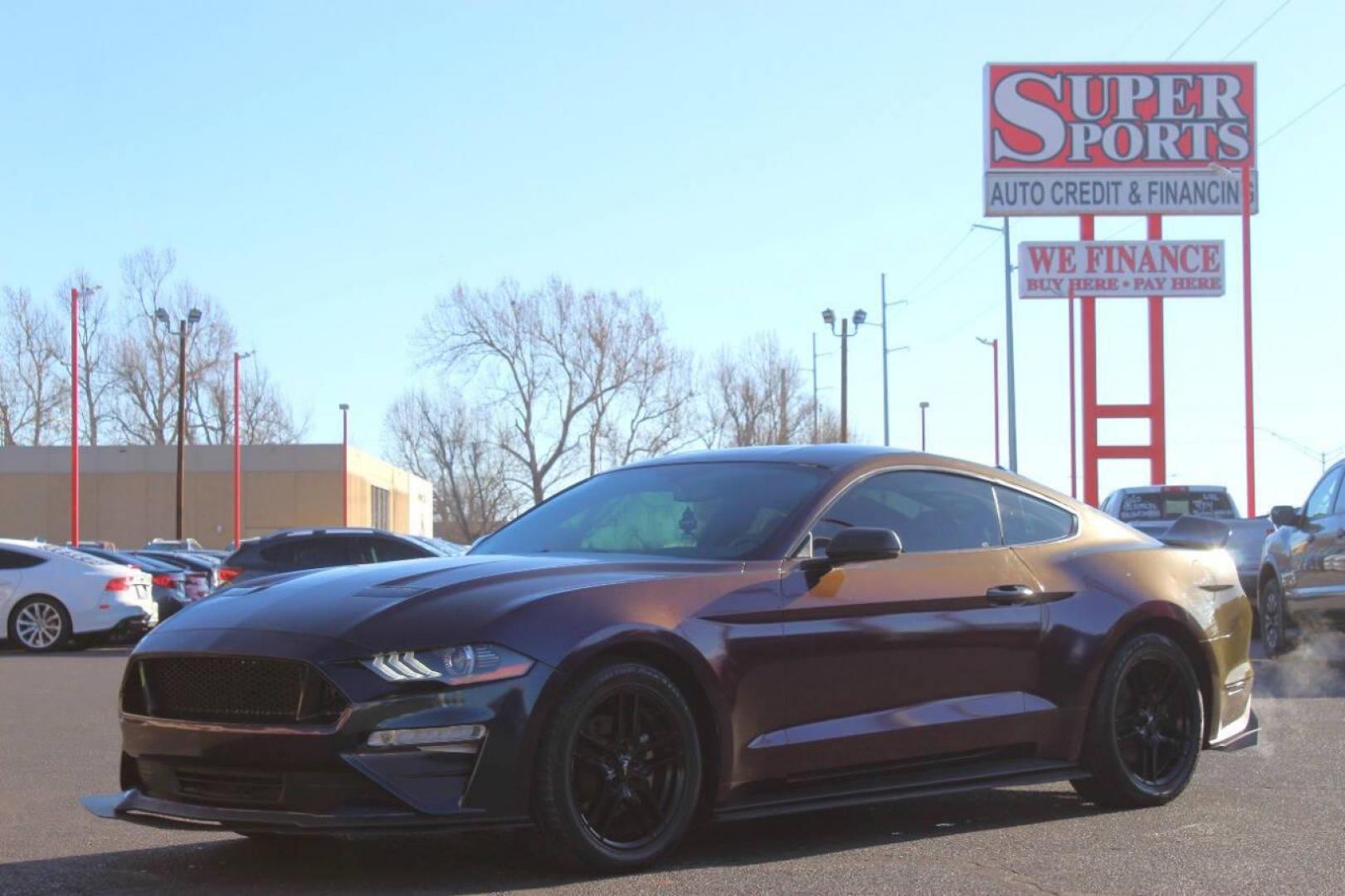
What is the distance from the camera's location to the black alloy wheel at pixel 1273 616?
50.4ft

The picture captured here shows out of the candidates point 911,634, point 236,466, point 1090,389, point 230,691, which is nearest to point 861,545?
point 911,634

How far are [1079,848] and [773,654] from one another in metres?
1.35

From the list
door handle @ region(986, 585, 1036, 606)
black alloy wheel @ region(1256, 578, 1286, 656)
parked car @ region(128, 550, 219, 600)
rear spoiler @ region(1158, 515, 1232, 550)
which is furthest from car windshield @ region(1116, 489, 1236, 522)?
door handle @ region(986, 585, 1036, 606)

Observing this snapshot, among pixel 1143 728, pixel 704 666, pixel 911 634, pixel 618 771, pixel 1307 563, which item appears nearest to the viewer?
pixel 618 771

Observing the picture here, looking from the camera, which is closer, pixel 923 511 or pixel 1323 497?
pixel 923 511

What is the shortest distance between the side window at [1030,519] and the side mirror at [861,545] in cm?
103

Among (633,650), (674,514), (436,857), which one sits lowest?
(436,857)

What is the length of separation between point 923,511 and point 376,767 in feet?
8.69

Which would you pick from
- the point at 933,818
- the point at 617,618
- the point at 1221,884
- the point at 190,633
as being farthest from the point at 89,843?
the point at 1221,884

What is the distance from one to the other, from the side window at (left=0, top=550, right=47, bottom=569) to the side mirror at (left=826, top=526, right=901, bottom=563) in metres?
16.5

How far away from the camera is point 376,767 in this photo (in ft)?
17.6

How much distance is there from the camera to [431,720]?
17.8 ft

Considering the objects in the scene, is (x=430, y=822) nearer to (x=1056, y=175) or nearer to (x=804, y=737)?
(x=804, y=737)

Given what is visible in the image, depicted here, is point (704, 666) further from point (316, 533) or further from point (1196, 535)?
point (316, 533)
